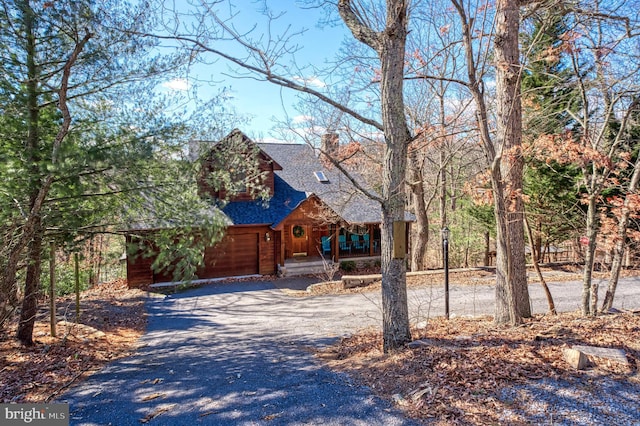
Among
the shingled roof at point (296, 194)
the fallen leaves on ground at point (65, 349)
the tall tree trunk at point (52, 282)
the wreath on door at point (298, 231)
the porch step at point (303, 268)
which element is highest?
the shingled roof at point (296, 194)

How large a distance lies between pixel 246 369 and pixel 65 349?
3716mm

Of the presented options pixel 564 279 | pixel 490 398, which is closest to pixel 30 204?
pixel 490 398

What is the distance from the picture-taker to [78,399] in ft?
13.3

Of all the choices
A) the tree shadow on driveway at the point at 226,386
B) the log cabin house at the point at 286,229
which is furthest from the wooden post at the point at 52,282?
the log cabin house at the point at 286,229

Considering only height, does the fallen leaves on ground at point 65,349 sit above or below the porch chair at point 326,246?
below

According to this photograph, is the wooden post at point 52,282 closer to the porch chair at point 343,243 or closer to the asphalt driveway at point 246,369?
the asphalt driveway at point 246,369

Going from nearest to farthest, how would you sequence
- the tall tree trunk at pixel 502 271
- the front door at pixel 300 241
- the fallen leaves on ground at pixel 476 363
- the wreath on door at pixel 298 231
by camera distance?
1. the fallen leaves on ground at pixel 476 363
2. the tall tree trunk at pixel 502 271
3. the wreath on door at pixel 298 231
4. the front door at pixel 300 241

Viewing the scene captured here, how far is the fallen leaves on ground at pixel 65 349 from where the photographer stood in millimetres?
4484

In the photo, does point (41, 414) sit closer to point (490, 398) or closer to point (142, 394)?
point (142, 394)

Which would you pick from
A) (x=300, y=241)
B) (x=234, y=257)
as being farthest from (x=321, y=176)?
(x=234, y=257)

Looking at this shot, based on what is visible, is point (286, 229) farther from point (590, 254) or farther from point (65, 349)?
point (590, 254)

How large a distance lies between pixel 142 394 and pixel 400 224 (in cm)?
384

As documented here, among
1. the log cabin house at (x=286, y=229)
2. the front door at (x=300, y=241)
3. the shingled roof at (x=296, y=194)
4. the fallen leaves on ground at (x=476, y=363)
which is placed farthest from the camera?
the front door at (x=300, y=241)

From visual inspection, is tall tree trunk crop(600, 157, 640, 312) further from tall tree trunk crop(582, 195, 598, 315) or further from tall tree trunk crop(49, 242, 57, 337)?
tall tree trunk crop(49, 242, 57, 337)
